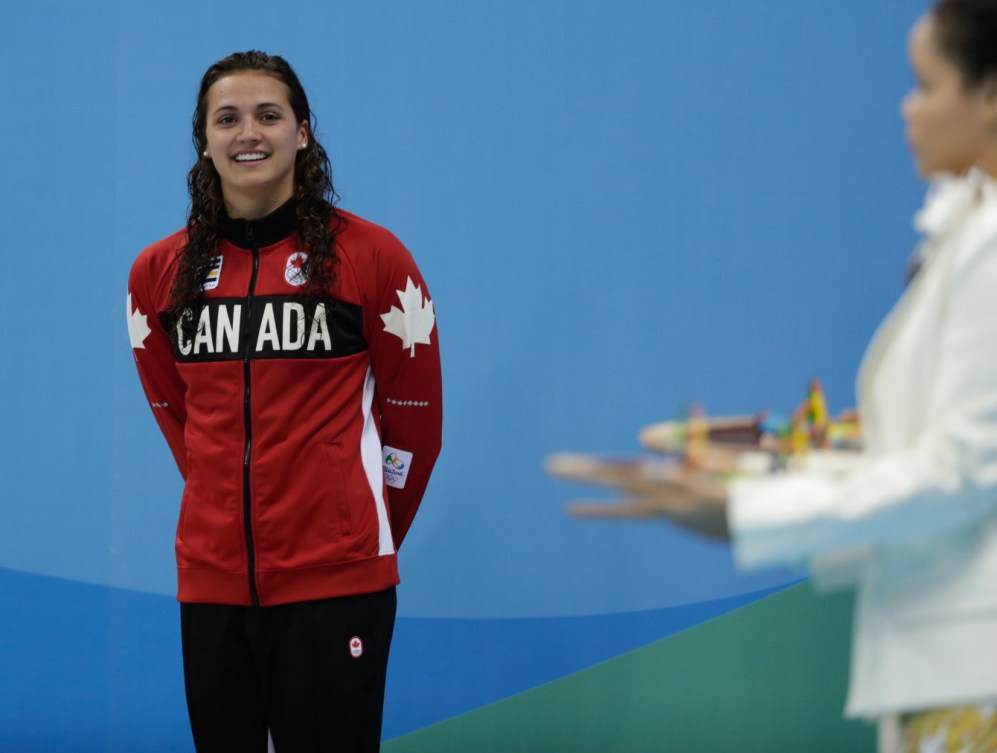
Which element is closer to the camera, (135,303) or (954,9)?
(954,9)

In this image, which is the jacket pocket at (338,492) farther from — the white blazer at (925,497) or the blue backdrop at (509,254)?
the white blazer at (925,497)

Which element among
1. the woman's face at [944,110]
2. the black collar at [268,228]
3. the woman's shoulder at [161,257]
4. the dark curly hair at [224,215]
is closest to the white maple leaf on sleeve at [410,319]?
the dark curly hair at [224,215]

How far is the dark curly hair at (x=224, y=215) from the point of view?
241 centimetres

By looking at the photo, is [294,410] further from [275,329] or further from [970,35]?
[970,35]

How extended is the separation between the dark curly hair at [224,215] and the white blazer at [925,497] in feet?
4.42

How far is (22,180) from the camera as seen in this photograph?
3438 mm

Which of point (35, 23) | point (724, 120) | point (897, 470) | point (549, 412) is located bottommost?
point (897, 470)

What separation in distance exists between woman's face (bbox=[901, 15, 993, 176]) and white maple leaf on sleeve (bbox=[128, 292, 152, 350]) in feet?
5.70

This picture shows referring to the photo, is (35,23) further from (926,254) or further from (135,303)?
(926,254)

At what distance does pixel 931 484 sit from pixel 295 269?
4.98ft

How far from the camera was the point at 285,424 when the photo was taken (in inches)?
91.0

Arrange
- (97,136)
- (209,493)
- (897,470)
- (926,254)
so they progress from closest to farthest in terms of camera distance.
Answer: (897,470) < (926,254) < (209,493) < (97,136)

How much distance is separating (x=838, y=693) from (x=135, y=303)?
6.32ft

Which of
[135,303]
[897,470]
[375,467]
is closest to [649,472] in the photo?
[897,470]
